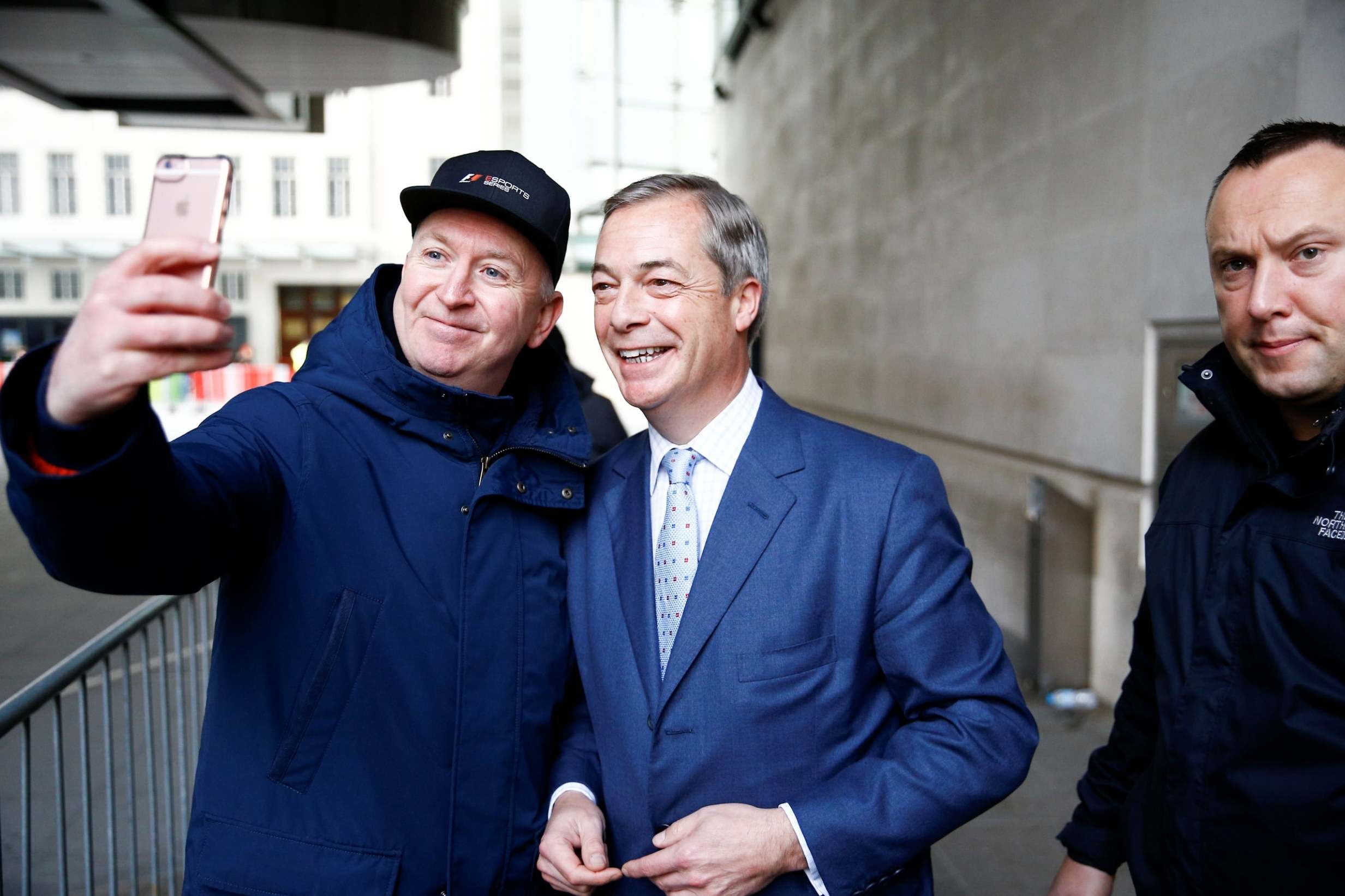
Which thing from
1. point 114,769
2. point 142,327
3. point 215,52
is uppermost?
point 215,52

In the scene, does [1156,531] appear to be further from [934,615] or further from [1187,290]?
[1187,290]

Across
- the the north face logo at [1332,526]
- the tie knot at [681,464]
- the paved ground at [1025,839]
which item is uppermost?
the tie knot at [681,464]

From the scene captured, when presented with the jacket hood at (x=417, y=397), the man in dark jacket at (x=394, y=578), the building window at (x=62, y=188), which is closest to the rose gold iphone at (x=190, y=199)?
the man in dark jacket at (x=394, y=578)

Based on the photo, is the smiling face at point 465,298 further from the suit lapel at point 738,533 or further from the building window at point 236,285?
the building window at point 236,285

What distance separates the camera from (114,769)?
3.91 m

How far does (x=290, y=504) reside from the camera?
1.76m

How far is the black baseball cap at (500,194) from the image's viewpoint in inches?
78.0

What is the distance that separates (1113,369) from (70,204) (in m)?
34.2

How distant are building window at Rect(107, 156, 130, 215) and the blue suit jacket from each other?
3468 centimetres

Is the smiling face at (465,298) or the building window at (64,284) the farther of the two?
the building window at (64,284)

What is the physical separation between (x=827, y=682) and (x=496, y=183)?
1.20 m

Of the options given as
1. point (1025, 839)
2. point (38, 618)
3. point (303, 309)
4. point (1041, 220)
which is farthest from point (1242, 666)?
point (303, 309)

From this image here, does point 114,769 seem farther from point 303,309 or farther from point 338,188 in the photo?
point 303,309

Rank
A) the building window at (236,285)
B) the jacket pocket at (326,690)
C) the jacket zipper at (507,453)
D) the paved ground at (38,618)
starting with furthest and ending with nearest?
the building window at (236,285) → the paved ground at (38,618) → the jacket zipper at (507,453) → the jacket pocket at (326,690)
